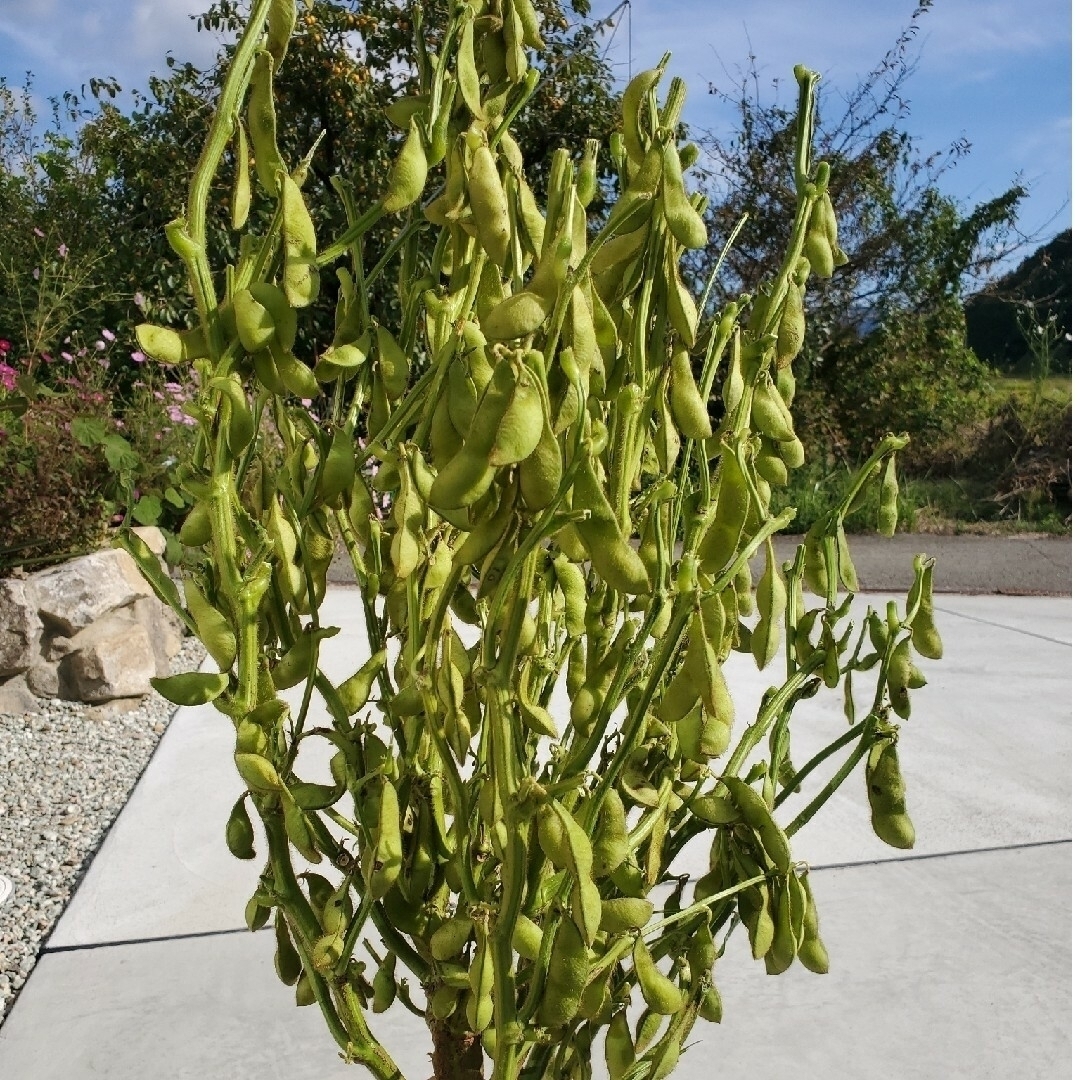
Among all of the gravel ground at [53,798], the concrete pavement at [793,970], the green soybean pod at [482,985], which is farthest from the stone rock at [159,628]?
the green soybean pod at [482,985]

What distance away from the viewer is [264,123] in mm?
650

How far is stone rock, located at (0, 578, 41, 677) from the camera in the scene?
309 cm

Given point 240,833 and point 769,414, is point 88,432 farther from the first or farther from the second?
point 769,414

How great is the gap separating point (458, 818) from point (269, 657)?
17cm

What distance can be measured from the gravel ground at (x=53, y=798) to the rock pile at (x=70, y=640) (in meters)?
0.07

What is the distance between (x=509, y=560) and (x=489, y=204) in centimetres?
20

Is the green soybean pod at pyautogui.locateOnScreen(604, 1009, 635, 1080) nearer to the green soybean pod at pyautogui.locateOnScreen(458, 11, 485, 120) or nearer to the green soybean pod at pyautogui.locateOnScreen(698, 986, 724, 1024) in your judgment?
the green soybean pod at pyautogui.locateOnScreen(698, 986, 724, 1024)

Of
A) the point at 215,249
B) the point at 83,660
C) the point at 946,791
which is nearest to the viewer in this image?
the point at 946,791

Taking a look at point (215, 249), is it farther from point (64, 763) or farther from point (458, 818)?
point (458, 818)

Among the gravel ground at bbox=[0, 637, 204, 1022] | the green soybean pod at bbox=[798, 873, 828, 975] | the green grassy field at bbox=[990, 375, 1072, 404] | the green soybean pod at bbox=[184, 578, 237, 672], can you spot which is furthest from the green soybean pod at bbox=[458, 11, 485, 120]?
the green grassy field at bbox=[990, 375, 1072, 404]

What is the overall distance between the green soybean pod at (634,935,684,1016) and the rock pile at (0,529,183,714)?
9.23ft

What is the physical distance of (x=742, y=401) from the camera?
2.44ft

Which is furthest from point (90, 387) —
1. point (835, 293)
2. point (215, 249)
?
point (835, 293)

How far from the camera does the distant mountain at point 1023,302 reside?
947 cm
